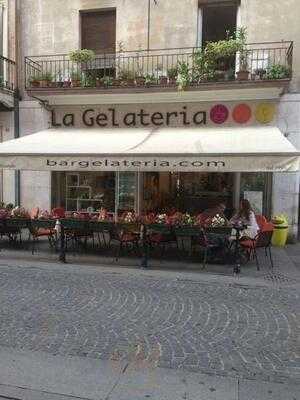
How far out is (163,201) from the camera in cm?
1362

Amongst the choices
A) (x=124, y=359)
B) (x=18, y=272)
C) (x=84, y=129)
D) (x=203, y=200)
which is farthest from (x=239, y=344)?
(x=84, y=129)

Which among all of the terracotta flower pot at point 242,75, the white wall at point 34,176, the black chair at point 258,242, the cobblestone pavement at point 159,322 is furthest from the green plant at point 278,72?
the white wall at point 34,176

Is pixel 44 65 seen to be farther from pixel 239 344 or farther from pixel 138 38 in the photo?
pixel 239 344

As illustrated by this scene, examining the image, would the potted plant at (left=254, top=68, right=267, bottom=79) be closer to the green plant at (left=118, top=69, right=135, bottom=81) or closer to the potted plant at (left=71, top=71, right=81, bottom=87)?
the green plant at (left=118, top=69, right=135, bottom=81)

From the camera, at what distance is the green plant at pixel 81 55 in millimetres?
12695

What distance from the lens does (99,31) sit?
13.4 m

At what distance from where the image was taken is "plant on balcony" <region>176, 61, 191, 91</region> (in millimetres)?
11656

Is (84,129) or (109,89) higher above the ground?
(109,89)

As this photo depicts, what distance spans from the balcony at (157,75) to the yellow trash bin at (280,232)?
329 centimetres

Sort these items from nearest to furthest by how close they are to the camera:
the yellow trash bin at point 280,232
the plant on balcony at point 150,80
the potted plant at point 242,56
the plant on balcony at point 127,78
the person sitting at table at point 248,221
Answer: the person sitting at table at point 248,221 < the yellow trash bin at point 280,232 < the potted plant at point 242,56 < the plant on balcony at point 150,80 < the plant on balcony at point 127,78

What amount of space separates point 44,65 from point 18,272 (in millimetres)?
7594

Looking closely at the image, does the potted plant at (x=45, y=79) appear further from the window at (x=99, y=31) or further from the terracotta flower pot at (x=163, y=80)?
the terracotta flower pot at (x=163, y=80)

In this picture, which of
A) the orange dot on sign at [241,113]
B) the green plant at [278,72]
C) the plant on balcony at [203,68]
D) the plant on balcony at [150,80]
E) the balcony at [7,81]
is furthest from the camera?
the balcony at [7,81]

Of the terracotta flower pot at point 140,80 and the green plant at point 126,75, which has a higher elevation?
the green plant at point 126,75
